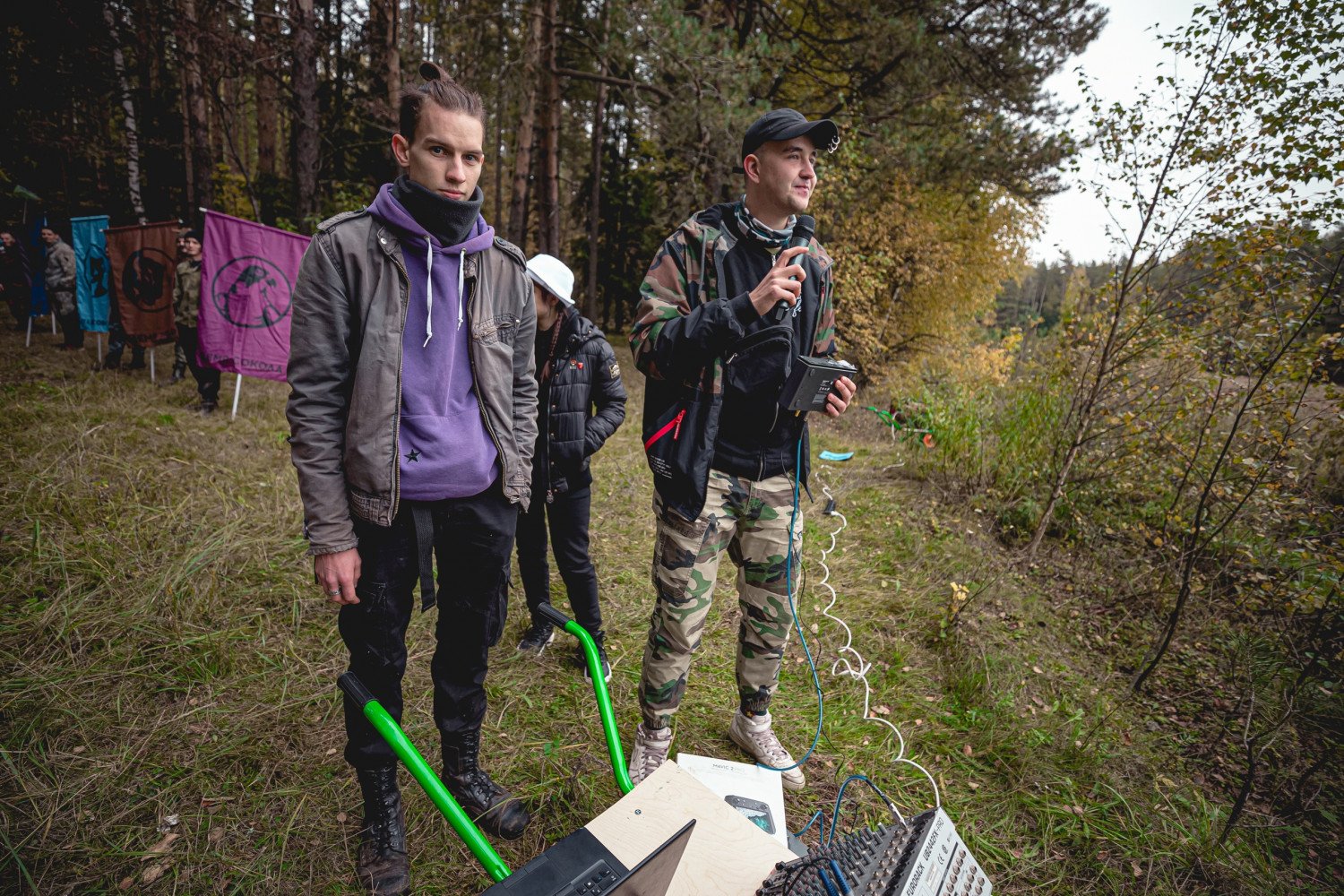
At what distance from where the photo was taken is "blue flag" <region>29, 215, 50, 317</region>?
856 cm

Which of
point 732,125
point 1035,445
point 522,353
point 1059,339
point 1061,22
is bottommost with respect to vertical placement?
point 1035,445

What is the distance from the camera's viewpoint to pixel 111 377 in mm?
7043

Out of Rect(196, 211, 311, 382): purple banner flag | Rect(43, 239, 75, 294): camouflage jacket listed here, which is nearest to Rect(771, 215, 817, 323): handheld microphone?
Rect(196, 211, 311, 382): purple banner flag

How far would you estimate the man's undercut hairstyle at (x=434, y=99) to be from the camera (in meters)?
1.58

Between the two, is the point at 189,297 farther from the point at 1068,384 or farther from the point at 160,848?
the point at 1068,384

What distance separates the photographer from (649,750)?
7.67ft

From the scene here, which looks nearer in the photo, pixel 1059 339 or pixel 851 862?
pixel 851 862

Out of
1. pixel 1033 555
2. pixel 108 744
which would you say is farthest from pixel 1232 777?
Answer: pixel 108 744

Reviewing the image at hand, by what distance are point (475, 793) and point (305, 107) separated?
9180 mm

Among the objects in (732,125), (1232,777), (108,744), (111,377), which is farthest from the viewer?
(732,125)

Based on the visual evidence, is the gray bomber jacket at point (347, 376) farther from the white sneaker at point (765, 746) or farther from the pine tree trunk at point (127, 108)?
the pine tree trunk at point (127, 108)

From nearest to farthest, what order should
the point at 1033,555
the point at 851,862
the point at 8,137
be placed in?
1. the point at 851,862
2. the point at 1033,555
3. the point at 8,137

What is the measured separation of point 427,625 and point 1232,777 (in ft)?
14.3

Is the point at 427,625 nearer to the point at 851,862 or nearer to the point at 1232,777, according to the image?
the point at 851,862
